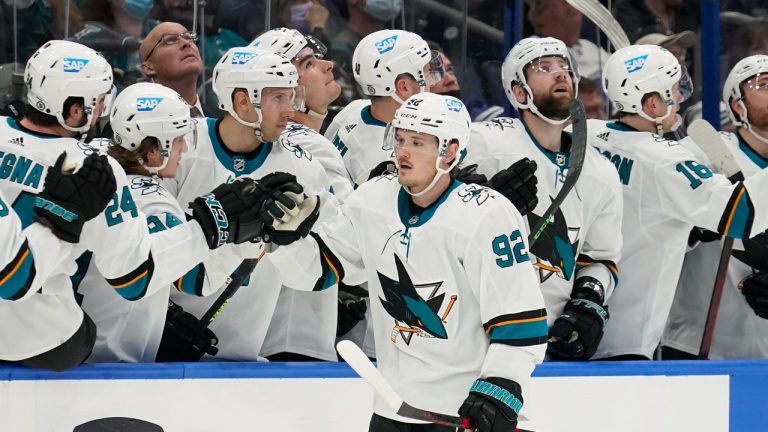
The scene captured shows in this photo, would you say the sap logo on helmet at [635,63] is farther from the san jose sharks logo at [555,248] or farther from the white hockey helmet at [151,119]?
the white hockey helmet at [151,119]

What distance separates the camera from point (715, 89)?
Answer: 5117 mm

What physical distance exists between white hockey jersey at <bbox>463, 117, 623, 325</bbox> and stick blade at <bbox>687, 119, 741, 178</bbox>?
341 mm

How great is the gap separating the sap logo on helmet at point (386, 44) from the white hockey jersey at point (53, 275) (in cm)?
133

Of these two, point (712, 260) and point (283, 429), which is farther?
point (712, 260)

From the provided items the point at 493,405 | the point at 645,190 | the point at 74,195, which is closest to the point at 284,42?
the point at 645,190

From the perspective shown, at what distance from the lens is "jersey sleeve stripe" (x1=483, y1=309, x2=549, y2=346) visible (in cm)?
321

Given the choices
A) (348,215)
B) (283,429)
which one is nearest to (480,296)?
(348,215)

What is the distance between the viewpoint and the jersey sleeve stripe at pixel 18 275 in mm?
3307

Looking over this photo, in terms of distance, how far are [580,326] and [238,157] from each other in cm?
115

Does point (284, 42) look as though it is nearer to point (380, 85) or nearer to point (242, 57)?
point (380, 85)

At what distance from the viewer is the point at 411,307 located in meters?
3.36

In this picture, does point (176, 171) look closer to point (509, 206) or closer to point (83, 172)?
point (83, 172)

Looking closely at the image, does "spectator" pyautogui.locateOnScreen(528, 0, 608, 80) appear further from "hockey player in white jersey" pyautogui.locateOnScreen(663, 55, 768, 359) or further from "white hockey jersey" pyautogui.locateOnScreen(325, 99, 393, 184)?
"white hockey jersey" pyautogui.locateOnScreen(325, 99, 393, 184)

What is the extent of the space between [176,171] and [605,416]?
4.79ft
